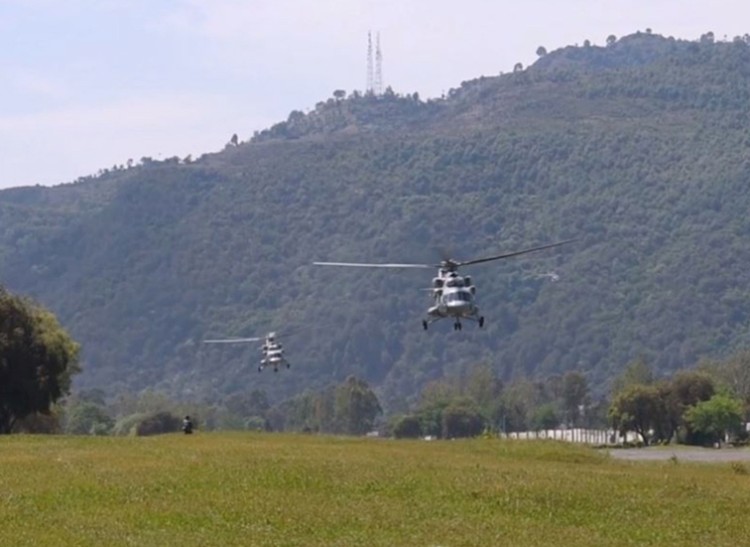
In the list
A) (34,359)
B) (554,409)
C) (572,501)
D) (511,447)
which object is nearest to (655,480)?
(572,501)

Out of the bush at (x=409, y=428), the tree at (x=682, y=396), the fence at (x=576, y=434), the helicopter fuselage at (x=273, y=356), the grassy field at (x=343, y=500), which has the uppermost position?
the helicopter fuselage at (x=273, y=356)

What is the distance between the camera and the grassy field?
96.6 ft

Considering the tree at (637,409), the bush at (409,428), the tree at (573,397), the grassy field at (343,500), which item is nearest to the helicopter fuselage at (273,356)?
the tree at (637,409)

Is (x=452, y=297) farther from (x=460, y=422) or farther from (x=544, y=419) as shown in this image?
(x=544, y=419)

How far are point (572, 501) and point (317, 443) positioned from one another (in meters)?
18.5

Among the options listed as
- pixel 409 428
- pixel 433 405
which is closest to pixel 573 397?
pixel 433 405

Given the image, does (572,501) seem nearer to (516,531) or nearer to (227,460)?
(516,531)

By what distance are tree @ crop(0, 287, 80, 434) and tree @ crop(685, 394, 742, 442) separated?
42.1 metres

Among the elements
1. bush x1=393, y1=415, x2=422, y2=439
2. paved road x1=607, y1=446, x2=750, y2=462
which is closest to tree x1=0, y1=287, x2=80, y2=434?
paved road x1=607, y1=446, x2=750, y2=462

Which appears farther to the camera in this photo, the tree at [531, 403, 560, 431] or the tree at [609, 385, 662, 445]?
the tree at [531, 403, 560, 431]

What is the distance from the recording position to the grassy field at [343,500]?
2945 cm

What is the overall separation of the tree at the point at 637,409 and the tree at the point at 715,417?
4146 mm

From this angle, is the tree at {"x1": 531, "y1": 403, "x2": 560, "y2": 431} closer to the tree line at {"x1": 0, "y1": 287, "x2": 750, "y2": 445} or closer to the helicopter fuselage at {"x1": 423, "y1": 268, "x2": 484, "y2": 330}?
the tree line at {"x1": 0, "y1": 287, "x2": 750, "y2": 445}

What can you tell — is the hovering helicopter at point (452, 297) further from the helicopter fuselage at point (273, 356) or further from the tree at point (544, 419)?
the tree at point (544, 419)
